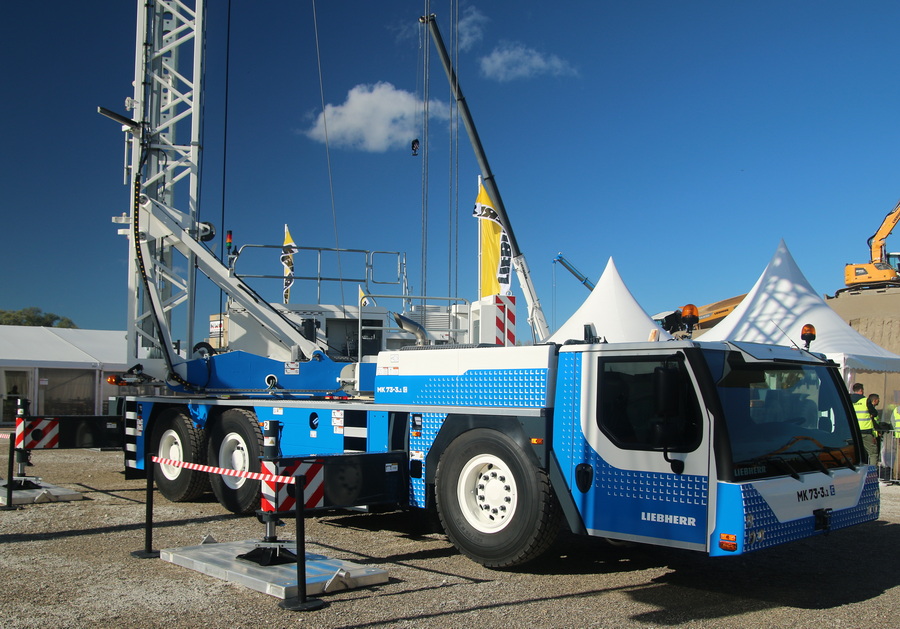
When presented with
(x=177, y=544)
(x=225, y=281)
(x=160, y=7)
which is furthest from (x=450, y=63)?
(x=177, y=544)

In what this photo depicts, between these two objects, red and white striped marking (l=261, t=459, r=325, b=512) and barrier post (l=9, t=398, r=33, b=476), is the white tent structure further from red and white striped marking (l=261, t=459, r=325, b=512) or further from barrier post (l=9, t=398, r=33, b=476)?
red and white striped marking (l=261, t=459, r=325, b=512)

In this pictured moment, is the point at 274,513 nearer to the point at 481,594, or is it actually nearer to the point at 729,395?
the point at 481,594

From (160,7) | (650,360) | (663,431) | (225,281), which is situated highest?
(160,7)

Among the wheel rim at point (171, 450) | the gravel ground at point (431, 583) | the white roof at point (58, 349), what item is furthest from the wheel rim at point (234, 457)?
the white roof at point (58, 349)

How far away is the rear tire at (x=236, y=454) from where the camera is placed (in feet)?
29.3

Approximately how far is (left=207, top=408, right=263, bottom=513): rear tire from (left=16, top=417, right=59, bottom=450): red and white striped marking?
2.49 m

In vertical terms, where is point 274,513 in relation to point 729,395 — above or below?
below

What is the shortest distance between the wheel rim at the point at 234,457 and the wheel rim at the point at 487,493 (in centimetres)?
341

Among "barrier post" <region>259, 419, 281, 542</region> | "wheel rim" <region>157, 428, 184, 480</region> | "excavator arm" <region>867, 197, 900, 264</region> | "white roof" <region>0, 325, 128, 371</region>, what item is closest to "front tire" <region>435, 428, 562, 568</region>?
"barrier post" <region>259, 419, 281, 542</region>

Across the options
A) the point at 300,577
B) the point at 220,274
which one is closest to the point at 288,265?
the point at 220,274

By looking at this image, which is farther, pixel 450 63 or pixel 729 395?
pixel 450 63

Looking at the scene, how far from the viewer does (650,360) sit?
5.87 metres

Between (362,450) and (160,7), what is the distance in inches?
341

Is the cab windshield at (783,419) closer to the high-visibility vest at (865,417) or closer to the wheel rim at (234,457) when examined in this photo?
the wheel rim at (234,457)
